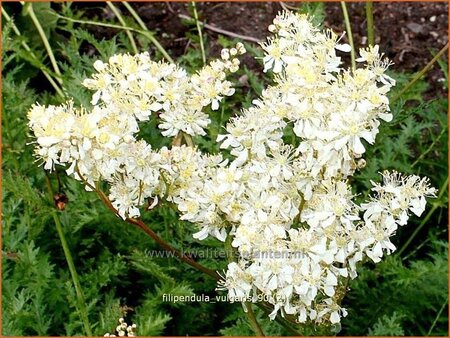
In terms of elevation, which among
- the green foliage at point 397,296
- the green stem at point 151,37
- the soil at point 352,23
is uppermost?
the soil at point 352,23

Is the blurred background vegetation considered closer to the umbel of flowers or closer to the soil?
the umbel of flowers

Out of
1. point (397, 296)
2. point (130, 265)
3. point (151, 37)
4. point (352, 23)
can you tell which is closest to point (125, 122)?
point (130, 265)

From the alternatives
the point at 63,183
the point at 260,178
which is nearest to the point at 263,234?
the point at 260,178

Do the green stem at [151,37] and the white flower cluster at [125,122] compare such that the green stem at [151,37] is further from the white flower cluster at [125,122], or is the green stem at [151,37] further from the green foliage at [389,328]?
the green foliage at [389,328]

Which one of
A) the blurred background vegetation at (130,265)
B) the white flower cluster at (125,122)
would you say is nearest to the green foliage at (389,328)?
the blurred background vegetation at (130,265)

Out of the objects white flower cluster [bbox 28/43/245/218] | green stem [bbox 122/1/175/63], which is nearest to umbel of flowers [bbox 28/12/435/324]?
white flower cluster [bbox 28/43/245/218]

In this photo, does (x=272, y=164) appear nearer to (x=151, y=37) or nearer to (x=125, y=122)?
(x=125, y=122)

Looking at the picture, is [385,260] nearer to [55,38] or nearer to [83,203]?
[83,203]
